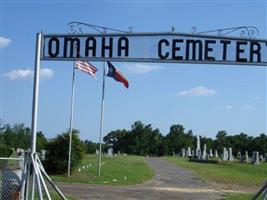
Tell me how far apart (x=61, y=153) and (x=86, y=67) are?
521 cm

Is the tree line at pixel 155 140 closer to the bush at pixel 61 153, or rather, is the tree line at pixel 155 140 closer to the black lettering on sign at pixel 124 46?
the bush at pixel 61 153

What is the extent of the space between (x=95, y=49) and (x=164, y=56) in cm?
148

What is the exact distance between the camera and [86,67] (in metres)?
29.9

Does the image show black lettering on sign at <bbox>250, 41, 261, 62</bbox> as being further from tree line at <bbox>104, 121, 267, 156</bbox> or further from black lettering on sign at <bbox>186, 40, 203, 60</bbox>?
tree line at <bbox>104, 121, 267, 156</bbox>

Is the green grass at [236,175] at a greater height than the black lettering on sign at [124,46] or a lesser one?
Result: lesser

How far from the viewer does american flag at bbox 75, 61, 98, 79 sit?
29417 millimetres

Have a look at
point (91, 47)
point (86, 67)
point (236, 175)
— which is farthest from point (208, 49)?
point (236, 175)

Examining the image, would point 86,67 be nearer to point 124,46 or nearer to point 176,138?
point 124,46

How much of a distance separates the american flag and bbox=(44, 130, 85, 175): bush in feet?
12.1

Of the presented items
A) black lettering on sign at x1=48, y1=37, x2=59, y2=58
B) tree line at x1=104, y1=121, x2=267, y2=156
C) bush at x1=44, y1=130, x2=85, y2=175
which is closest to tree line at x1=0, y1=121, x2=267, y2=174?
tree line at x1=104, y1=121, x2=267, y2=156

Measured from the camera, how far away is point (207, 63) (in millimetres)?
11820

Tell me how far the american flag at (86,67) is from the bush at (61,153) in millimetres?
3690

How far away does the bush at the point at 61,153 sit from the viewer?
31.3 m

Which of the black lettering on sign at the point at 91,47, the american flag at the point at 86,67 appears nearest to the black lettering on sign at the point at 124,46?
the black lettering on sign at the point at 91,47
